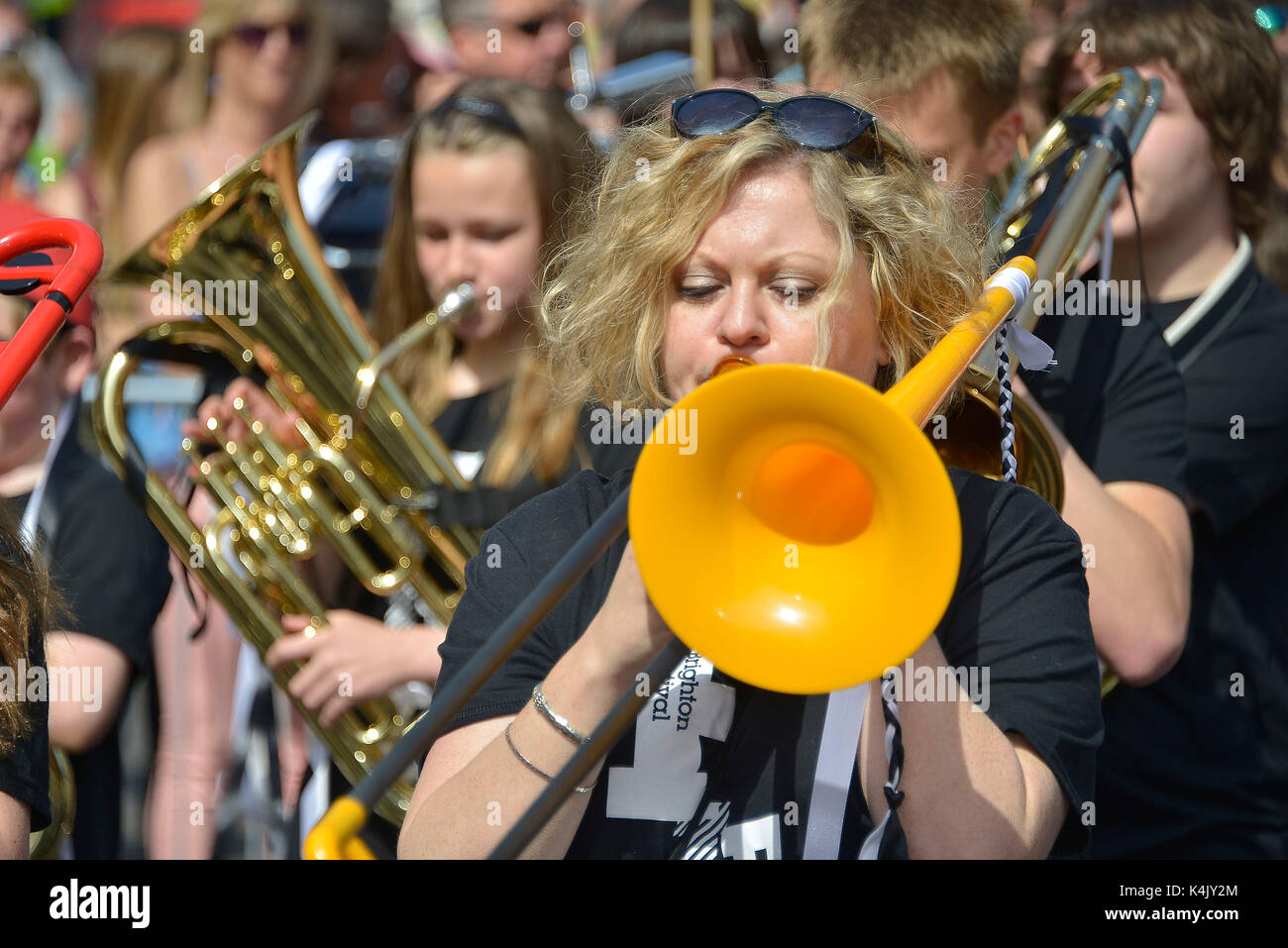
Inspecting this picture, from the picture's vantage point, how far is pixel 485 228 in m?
3.17

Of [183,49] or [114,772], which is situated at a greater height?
[183,49]

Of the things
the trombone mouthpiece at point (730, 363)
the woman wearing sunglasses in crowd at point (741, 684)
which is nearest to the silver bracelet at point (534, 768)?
the woman wearing sunglasses in crowd at point (741, 684)

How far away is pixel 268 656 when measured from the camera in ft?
9.60

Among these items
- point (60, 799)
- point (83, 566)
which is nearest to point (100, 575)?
point (83, 566)

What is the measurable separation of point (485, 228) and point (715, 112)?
53.3 inches

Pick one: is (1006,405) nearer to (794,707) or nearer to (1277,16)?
(794,707)

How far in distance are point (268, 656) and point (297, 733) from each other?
2.37 ft

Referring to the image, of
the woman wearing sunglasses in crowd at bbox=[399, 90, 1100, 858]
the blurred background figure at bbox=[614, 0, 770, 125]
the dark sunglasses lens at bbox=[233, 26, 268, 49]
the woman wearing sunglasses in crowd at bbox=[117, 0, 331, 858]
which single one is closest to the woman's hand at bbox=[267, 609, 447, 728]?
the woman wearing sunglasses in crowd at bbox=[117, 0, 331, 858]

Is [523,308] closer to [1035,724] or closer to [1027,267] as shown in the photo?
[1027,267]

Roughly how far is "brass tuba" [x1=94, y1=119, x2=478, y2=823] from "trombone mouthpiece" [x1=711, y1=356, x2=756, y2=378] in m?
1.31

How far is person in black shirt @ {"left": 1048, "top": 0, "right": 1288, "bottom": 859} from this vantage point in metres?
2.42

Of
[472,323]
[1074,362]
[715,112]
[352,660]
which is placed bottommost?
[352,660]

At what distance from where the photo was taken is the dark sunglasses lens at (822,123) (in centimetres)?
182
